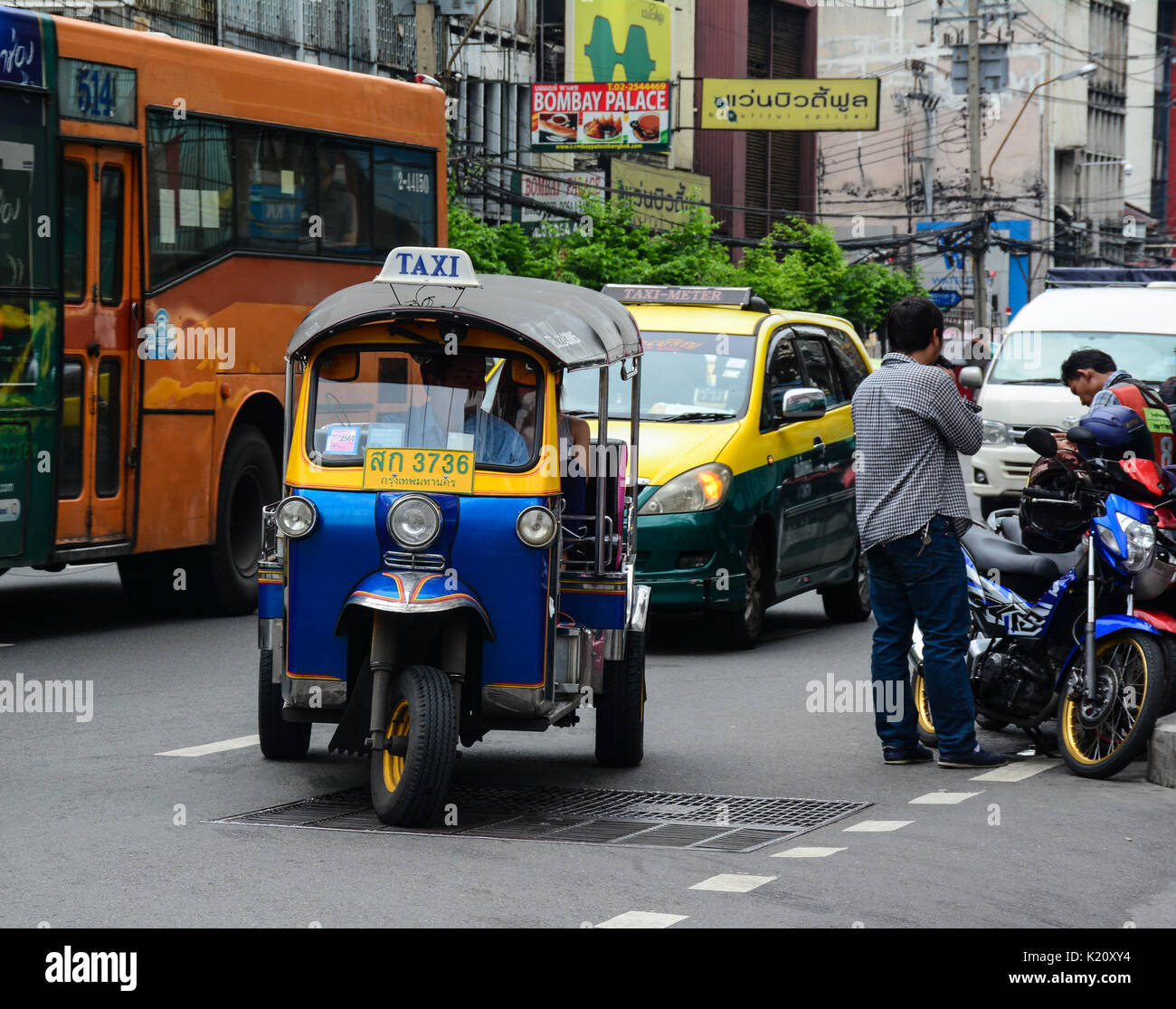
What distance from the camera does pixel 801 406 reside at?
1222 centimetres

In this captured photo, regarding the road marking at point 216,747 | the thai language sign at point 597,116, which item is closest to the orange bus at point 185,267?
the road marking at point 216,747

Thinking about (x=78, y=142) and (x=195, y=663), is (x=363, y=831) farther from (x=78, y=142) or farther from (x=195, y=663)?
(x=78, y=142)

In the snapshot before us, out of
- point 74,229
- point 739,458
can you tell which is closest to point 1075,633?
point 739,458

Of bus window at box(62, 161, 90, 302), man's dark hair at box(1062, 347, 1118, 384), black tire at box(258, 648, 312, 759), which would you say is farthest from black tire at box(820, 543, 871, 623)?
black tire at box(258, 648, 312, 759)

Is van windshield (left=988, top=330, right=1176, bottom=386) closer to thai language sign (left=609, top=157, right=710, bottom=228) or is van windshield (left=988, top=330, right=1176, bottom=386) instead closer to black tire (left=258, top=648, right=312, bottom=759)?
black tire (left=258, top=648, right=312, bottom=759)

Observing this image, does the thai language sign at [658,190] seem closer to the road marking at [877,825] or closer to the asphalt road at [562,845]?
the asphalt road at [562,845]

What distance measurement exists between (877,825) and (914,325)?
2.25 meters

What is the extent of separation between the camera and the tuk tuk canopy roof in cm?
763

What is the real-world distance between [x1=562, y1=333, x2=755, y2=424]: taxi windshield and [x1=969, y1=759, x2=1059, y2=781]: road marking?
411 centimetres

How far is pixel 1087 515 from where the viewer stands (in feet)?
28.4

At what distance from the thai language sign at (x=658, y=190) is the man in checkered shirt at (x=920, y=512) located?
120 feet

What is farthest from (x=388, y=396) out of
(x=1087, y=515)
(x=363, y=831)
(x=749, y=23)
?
(x=749, y=23)

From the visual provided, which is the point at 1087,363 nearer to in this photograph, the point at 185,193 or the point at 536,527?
the point at 536,527

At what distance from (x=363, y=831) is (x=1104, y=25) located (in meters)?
90.8
